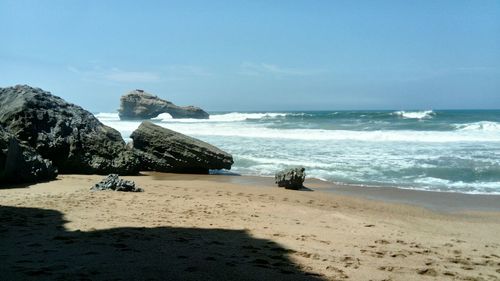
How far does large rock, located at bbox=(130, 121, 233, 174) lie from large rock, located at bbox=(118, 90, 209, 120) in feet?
197

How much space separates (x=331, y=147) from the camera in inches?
768

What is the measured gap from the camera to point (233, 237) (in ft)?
17.5

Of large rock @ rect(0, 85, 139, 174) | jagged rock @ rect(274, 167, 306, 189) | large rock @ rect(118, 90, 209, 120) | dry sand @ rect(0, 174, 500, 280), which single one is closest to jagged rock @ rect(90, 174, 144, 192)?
dry sand @ rect(0, 174, 500, 280)

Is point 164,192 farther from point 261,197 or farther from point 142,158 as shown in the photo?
point 142,158

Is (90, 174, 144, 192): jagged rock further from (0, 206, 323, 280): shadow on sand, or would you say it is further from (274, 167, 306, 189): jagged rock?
(274, 167, 306, 189): jagged rock

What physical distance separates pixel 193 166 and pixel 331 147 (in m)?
8.49

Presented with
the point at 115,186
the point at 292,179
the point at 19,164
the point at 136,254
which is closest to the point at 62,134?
the point at 19,164

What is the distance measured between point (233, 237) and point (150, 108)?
7146 centimetres

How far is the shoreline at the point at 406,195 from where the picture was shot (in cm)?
877

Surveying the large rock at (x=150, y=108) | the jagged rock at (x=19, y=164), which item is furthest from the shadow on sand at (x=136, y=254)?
the large rock at (x=150, y=108)

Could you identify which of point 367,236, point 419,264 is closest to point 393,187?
point 367,236

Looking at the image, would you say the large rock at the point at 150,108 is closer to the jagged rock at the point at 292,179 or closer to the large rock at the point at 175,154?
the large rock at the point at 175,154

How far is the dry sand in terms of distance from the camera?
386 cm

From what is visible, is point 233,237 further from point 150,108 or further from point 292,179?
point 150,108
